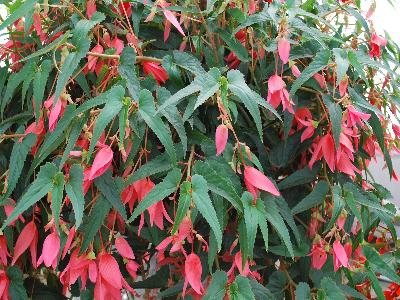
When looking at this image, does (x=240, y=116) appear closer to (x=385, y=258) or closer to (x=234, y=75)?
(x=234, y=75)

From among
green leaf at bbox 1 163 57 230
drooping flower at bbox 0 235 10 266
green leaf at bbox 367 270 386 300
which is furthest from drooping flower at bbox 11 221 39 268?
green leaf at bbox 367 270 386 300

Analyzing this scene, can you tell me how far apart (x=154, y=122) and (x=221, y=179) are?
0.28ft

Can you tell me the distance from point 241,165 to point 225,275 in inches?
5.3

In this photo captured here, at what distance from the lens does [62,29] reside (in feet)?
2.48

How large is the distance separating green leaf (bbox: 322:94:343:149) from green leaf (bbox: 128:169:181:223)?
195mm

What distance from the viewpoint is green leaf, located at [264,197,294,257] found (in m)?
0.60

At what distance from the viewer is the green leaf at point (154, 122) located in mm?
560

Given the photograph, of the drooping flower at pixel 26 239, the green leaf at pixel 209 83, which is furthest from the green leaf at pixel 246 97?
the drooping flower at pixel 26 239

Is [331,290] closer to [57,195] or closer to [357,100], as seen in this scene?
[357,100]

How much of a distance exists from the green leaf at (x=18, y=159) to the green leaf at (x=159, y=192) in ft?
0.66

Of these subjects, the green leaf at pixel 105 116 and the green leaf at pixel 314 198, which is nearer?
the green leaf at pixel 105 116

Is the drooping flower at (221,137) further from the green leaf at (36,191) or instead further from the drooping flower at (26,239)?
the drooping flower at (26,239)

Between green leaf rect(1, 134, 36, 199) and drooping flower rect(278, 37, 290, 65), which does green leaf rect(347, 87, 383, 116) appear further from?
green leaf rect(1, 134, 36, 199)

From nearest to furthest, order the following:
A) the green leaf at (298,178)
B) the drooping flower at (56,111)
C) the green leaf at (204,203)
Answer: the green leaf at (204,203) < the drooping flower at (56,111) < the green leaf at (298,178)
